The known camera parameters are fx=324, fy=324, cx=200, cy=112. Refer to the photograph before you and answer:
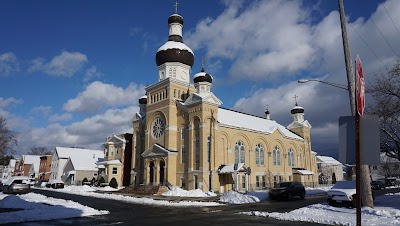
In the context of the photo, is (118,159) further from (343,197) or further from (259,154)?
(343,197)

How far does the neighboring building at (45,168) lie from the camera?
264 feet

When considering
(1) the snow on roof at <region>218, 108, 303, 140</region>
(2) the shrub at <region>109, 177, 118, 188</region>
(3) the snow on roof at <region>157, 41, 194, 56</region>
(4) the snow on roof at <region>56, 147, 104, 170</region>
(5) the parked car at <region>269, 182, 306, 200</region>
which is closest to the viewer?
(5) the parked car at <region>269, 182, 306, 200</region>

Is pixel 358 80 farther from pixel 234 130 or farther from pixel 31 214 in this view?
pixel 234 130

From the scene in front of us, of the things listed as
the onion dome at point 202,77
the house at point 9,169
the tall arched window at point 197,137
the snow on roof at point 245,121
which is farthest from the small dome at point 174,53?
the house at point 9,169

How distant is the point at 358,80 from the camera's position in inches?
187

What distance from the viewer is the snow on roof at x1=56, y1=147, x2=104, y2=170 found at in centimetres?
6688

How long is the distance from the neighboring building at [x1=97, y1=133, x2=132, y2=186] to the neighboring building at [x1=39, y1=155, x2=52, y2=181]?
33.8m

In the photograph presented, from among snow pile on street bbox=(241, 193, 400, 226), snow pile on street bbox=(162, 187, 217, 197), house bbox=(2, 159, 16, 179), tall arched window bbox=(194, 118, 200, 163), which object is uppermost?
tall arched window bbox=(194, 118, 200, 163)

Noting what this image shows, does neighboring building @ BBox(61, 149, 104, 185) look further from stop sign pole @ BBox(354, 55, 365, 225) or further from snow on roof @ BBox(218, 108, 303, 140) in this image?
stop sign pole @ BBox(354, 55, 365, 225)

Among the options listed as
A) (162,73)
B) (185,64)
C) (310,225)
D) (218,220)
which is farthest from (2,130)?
(310,225)

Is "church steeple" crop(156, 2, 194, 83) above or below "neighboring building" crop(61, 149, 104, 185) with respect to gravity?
above

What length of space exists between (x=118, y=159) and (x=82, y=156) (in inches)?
873

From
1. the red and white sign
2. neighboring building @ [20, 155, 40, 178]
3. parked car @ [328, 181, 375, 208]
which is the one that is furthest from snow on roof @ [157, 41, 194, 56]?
neighboring building @ [20, 155, 40, 178]

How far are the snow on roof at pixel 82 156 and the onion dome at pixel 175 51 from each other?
3391 cm
